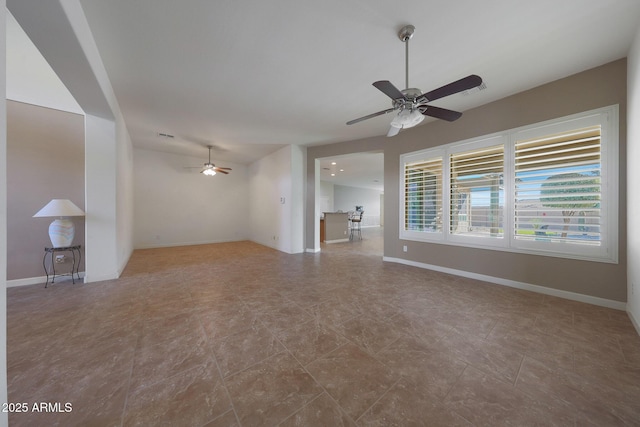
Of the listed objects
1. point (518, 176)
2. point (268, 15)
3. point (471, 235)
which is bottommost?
point (471, 235)

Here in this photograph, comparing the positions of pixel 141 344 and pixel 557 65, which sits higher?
pixel 557 65

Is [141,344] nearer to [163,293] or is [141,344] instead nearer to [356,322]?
[163,293]

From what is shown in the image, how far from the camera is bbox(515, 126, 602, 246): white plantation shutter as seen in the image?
Result: 262 centimetres

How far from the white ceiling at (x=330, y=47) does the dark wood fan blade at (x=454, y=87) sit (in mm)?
641

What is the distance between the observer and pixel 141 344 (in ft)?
6.16

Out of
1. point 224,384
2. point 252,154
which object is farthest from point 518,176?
point 252,154

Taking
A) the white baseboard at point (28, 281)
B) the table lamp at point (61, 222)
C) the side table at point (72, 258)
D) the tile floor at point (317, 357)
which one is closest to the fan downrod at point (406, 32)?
the tile floor at point (317, 357)

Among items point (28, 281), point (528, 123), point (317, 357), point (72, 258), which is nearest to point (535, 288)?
point (528, 123)

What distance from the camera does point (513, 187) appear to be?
3160mm

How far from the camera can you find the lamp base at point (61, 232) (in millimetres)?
3092

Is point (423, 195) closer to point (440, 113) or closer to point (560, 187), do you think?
point (560, 187)

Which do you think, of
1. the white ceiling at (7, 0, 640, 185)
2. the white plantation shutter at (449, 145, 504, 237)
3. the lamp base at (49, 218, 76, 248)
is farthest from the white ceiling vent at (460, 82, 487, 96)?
the lamp base at (49, 218, 76, 248)

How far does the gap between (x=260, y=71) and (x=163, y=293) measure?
3225mm

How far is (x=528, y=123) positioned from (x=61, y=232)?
689cm
